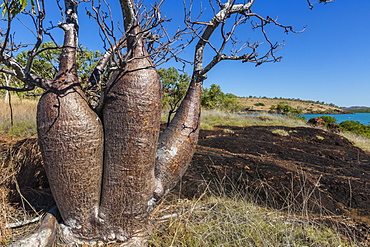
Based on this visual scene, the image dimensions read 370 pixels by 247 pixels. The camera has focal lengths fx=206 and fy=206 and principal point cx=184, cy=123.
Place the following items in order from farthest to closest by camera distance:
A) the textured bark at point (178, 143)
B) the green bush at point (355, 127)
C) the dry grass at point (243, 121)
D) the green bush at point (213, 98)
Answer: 1. the green bush at point (213, 98)
2. the green bush at point (355, 127)
3. the dry grass at point (243, 121)
4. the textured bark at point (178, 143)

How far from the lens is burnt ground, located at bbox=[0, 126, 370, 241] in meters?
2.38

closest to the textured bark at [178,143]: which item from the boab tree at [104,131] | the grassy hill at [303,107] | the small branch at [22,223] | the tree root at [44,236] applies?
the boab tree at [104,131]

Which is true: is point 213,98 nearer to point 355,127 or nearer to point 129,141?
point 355,127

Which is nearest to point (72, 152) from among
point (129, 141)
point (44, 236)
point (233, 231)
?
point (129, 141)

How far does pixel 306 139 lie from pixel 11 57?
10052 mm

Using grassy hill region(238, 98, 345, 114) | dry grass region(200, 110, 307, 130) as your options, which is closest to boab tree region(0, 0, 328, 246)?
dry grass region(200, 110, 307, 130)

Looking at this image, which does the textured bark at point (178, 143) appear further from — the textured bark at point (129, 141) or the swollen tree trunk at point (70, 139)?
the swollen tree trunk at point (70, 139)

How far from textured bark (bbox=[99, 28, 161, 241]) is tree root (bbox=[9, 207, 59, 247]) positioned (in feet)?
1.23

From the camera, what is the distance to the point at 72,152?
1517 millimetres

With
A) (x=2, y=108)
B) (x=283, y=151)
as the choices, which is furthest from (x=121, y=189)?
(x=2, y=108)

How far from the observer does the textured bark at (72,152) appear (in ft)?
4.85

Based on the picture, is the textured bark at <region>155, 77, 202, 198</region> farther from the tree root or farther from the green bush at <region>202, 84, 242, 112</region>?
the green bush at <region>202, 84, 242, 112</region>

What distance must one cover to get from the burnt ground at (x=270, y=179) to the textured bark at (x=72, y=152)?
0.63 meters

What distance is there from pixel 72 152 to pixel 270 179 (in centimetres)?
330
